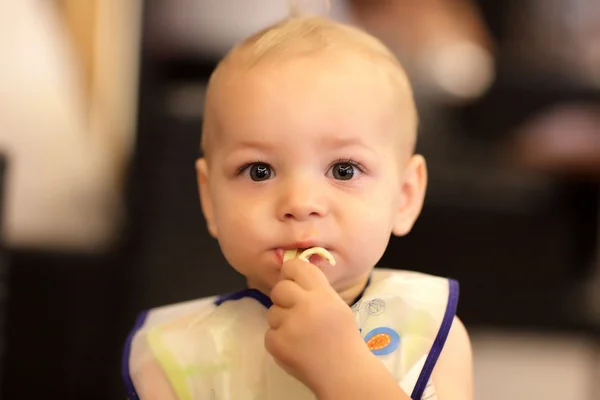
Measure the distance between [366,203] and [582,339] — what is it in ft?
4.83

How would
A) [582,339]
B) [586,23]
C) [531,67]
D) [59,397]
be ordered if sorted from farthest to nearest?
[586,23] < [531,67] < [582,339] < [59,397]

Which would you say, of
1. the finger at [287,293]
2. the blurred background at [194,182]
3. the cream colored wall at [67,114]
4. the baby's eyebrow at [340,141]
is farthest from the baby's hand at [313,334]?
the cream colored wall at [67,114]

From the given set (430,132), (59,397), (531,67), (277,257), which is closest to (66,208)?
(59,397)

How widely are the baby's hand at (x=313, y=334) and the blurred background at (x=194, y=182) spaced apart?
1038 millimetres

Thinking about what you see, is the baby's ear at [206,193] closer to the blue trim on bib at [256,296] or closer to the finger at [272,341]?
the blue trim on bib at [256,296]

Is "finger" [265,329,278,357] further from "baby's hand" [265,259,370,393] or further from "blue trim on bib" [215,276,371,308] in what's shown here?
"blue trim on bib" [215,276,371,308]

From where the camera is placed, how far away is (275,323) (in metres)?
0.62

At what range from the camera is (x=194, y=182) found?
169 centimetres

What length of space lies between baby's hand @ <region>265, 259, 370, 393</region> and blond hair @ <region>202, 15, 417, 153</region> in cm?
20

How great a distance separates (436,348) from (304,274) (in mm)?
166

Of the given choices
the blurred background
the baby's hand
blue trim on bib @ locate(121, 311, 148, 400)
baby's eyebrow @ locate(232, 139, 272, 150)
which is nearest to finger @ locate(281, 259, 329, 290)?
the baby's hand

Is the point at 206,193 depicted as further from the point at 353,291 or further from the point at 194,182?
the point at 194,182

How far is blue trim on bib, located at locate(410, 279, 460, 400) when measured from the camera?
2.22 ft

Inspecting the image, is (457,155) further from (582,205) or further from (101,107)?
(101,107)
